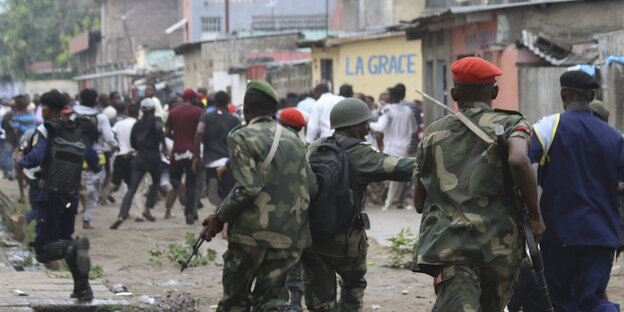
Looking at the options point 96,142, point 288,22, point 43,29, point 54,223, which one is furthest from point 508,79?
point 43,29

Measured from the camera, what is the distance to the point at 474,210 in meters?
4.41

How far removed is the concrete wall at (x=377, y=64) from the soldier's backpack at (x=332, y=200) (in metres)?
16.1

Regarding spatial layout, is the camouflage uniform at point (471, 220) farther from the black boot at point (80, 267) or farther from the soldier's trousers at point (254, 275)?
the black boot at point (80, 267)

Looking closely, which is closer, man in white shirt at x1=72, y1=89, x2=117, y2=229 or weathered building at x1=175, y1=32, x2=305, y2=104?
A: man in white shirt at x1=72, y1=89, x2=117, y2=229

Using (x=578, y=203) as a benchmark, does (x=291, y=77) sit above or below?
above

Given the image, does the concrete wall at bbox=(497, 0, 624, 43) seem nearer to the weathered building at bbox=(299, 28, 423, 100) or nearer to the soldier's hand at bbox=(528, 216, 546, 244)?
the weathered building at bbox=(299, 28, 423, 100)

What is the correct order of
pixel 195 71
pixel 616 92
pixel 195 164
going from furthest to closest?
pixel 195 71 → pixel 195 164 → pixel 616 92

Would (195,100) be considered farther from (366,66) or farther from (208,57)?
(208,57)

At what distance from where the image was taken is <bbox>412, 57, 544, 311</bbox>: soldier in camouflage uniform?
438 cm

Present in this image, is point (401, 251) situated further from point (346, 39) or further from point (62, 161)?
point (346, 39)

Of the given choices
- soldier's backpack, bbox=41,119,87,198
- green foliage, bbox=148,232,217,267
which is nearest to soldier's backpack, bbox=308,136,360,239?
soldier's backpack, bbox=41,119,87,198

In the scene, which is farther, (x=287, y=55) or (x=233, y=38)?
(x=233, y=38)

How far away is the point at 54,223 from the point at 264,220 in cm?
262

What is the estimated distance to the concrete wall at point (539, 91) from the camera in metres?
12.4
